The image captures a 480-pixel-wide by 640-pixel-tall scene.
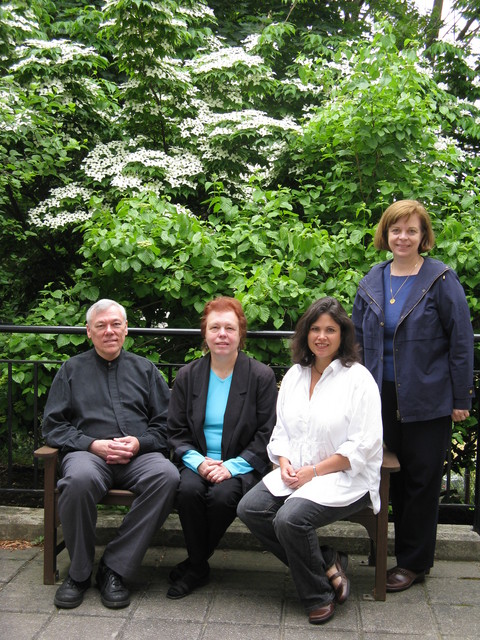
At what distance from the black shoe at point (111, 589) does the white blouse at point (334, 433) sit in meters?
0.84

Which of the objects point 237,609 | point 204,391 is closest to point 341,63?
point 204,391

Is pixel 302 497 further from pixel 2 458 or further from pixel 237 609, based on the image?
pixel 2 458

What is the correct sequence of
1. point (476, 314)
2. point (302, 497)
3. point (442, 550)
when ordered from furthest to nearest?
1. point (476, 314)
2. point (442, 550)
3. point (302, 497)

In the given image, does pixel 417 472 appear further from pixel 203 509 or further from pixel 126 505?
pixel 126 505

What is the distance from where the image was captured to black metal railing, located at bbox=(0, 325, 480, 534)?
404 cm

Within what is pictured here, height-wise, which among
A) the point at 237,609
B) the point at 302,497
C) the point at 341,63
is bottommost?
the point at 237,609

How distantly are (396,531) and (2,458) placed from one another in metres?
3.77

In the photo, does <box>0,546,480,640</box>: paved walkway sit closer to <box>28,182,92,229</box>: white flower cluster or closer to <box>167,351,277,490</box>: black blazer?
<box>167,351,277,490</box>: black blazer

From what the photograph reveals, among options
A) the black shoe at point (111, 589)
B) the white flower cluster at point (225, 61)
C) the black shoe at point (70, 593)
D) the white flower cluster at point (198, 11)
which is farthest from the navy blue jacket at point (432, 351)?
the white flower cluster at point (198, 11)

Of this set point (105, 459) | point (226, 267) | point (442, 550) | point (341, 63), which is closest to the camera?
point (105, 459)

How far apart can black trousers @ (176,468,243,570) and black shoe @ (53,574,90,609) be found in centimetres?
54

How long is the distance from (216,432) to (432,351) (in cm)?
116

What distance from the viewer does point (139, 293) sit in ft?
15.6

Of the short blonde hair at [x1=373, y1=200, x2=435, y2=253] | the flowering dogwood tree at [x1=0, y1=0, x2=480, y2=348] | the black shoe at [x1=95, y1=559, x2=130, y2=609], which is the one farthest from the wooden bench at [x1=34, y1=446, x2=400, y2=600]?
the flowering dogwood tree at [x1=0, y1=0, x2=480, y2=348]
